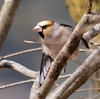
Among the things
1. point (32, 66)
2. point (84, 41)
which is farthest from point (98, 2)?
point (84, 41)

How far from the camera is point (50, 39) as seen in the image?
2.35ft

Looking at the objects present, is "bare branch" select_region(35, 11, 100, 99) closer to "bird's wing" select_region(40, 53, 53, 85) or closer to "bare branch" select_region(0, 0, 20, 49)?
"bird's wing" select_region(40, 53, 53, 85)

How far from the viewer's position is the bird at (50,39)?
0.69 m

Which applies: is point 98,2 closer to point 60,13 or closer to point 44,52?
point 60,13

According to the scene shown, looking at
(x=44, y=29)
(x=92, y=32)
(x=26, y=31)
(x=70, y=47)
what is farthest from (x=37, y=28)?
(x=26, y=31)

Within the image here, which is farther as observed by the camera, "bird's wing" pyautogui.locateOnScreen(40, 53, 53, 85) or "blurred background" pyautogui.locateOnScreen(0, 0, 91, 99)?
"blurred background" pyautogui.locateOnScreen(0, 0, 91, 99)

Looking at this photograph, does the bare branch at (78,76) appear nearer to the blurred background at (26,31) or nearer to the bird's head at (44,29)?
the bird's head at (44,29)

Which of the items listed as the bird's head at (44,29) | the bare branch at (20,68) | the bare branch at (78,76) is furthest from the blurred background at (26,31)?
the bare branch at (78,76)

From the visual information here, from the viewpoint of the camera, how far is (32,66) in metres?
1.42

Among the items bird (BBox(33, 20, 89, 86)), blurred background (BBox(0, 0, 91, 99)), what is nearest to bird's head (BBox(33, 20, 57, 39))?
bird (BBox(33, 20, 89, 86))

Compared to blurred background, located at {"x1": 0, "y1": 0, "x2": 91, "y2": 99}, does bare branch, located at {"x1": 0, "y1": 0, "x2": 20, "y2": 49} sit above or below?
above

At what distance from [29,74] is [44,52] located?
0.20m

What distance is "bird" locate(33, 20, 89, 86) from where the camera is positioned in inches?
27.2

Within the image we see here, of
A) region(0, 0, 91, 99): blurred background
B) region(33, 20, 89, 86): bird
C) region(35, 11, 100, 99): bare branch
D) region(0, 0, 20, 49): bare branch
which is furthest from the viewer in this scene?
region(0, 0, 91, 99): blurred background
